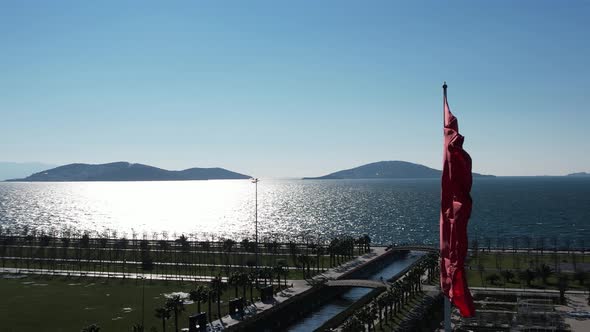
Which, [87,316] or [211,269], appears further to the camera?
[211,269]

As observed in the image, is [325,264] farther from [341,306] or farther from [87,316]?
[87,316]

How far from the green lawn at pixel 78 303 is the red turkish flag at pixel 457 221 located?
64.2 metres

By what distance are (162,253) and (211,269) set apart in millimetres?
31206

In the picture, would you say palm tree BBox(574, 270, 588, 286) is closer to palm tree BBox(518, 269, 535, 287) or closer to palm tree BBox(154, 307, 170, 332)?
palm tree BBox(518, 269, 535, 287)

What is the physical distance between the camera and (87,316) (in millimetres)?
87812

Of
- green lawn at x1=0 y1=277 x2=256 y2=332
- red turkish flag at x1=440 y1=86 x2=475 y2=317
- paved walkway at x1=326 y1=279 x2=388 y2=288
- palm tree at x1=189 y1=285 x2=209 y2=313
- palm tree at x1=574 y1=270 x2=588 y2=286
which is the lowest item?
green lawn at x1=0 y1=277 x2=256 y2=332

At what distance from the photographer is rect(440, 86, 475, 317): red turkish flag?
23.3 m

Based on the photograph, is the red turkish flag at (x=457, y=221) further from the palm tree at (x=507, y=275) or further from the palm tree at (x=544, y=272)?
the palm tree at (x=544, y=272)

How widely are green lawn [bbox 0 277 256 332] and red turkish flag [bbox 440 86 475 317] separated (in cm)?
6418

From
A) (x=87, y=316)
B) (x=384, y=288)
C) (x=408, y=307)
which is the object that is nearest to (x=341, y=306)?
(x=384, y=288)

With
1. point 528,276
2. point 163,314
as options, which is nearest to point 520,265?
point 528,276

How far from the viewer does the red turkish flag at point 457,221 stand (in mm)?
23328

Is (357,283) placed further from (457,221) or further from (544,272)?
(457,221)

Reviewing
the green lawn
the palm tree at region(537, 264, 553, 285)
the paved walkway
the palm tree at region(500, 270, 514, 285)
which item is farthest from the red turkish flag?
the palm tree at region(537, 264, 553, 285)
